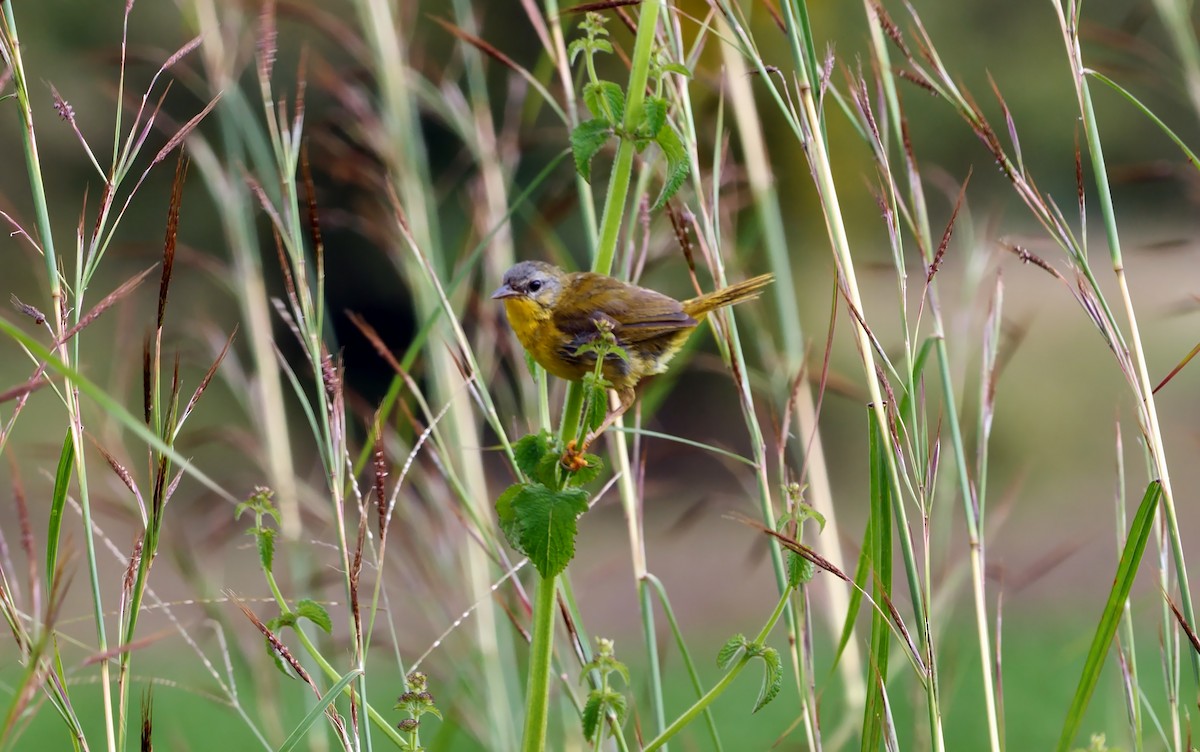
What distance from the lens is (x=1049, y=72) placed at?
736cm

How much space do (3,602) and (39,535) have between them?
6740 millimetres

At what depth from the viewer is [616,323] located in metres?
1.45

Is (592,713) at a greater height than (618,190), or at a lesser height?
lesser

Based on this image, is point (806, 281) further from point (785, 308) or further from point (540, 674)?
point (540, 674)

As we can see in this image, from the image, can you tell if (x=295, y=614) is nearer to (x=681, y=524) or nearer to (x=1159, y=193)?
(x=681, y=524)

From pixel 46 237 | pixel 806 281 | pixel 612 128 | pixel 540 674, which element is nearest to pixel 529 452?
pixel 540 674

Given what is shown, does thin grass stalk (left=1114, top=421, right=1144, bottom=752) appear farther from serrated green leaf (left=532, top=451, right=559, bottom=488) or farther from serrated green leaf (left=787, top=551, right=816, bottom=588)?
serrated green leaf (left=532, top=451, right=559, bottom=488)

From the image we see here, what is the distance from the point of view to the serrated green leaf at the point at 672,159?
3.32 feet

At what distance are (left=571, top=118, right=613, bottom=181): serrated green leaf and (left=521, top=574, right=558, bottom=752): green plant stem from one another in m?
0.38

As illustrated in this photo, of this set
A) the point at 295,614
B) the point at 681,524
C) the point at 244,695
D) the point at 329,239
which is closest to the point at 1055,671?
the point at 244,695

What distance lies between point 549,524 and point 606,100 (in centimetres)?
38

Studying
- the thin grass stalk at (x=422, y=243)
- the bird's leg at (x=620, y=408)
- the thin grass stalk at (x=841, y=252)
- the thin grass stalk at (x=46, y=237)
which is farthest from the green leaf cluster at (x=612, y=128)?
the thin grass stalk at (x=422, y=243)

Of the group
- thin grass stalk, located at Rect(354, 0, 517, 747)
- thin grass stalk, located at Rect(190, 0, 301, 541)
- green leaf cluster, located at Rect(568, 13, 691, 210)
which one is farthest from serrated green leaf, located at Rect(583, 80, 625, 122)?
thin grass stalk, located at Rect(190, 0, 301, 541)

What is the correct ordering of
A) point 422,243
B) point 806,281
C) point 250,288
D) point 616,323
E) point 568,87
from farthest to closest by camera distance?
point 806,281 → point 250,288 → point 422,243 → point 616,323 → point 568,87
